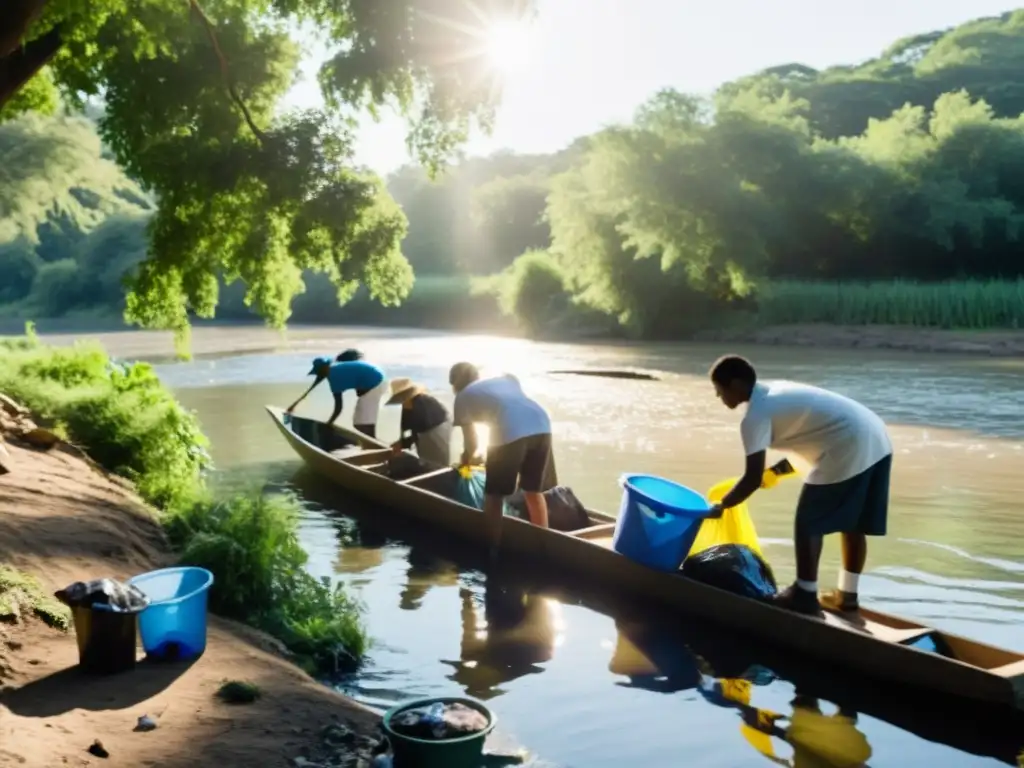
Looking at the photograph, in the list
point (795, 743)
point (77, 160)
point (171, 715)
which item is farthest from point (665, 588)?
point (77, 160)

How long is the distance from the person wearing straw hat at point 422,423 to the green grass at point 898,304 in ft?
86.2

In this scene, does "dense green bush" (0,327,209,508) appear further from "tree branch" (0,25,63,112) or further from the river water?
"tree branch" (0,25,63,112)

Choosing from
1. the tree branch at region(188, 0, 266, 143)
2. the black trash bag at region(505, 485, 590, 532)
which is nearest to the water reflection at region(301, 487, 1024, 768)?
the black trash bag at region(505, 485, 590, 532)

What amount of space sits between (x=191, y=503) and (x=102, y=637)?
3.20m

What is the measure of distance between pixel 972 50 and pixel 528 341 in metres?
35.7

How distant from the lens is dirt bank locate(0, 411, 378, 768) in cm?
434

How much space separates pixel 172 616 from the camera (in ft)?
17.8

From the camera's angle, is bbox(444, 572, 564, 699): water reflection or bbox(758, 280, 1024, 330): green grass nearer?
A: bbox(444, 572, 564, 699): water reflection

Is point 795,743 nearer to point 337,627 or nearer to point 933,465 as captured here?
point 337,627

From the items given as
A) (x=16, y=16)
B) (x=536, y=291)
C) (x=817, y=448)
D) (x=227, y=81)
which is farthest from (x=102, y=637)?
(x=536, y=291)

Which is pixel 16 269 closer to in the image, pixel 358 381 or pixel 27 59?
pixel 358 381

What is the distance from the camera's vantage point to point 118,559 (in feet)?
22.2

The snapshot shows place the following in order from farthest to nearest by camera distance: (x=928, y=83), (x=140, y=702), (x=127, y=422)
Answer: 1. (x=928, y=83)
2. (x=127, y=422)
3. (x=140, y=702)

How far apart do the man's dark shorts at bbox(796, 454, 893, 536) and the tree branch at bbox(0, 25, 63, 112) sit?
639 cm
